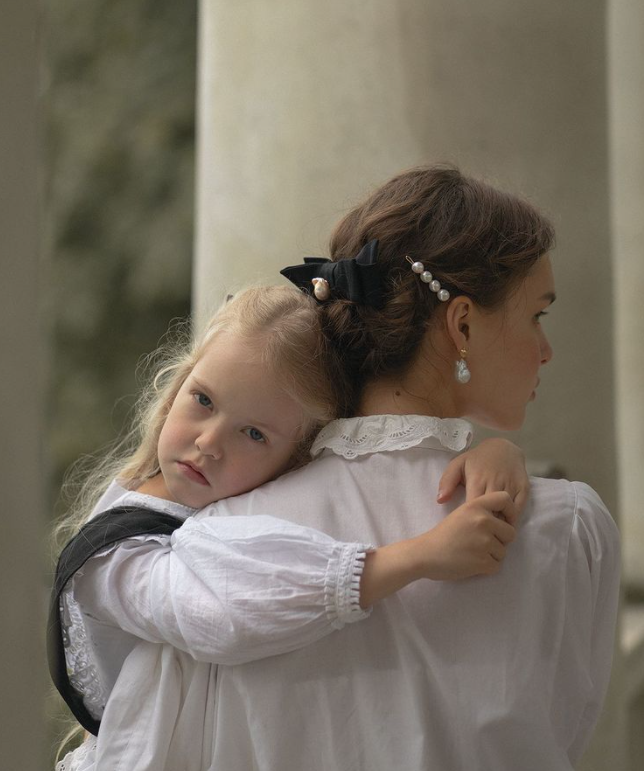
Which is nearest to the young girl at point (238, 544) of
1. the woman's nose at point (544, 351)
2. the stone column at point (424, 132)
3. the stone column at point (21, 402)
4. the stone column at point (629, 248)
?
the woman's nose at point (544, 351)

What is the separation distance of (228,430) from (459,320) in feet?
1.41

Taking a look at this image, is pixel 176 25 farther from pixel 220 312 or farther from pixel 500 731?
pixel 500 731

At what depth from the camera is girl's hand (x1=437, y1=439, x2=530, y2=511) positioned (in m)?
1.58

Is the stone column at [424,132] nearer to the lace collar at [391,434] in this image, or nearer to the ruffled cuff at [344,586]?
the lace collar at [391,434]

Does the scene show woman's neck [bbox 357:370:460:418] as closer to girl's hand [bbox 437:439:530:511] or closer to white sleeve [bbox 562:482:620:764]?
girl's hand [bbox 437:439:530:511]

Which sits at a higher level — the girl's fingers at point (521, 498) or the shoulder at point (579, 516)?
the girl's fingers at point (521, 498)

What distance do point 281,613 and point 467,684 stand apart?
29 centimetres

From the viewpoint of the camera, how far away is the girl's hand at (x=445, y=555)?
147 cm

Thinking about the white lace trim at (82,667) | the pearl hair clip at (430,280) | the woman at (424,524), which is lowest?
the white lace trim at (82,667)

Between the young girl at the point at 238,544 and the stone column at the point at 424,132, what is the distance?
0.97m

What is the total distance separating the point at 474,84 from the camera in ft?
9.29

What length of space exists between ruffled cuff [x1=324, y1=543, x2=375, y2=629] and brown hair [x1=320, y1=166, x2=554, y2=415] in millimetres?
373

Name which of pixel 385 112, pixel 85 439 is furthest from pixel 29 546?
pixel 85 439

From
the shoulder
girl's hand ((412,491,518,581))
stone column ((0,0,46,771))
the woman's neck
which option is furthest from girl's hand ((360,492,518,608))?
stone column ((0,0,46,771))
